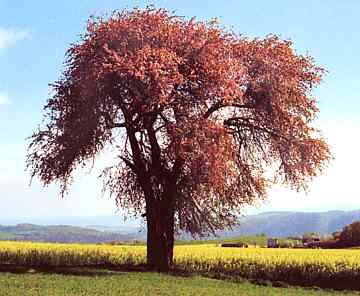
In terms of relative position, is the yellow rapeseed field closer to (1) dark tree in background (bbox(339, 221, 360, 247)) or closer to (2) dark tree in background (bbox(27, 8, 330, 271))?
(2) dark tree in background (bbox(27, 8, 330, 271))

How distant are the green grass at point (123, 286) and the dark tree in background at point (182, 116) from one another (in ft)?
17.4

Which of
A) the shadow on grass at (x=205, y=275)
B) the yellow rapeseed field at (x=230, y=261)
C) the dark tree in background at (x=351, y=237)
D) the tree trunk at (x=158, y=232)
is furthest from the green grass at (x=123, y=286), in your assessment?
the dark tree in background at (x=351, y=237)

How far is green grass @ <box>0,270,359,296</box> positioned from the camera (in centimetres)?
2559

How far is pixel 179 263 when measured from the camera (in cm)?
4025

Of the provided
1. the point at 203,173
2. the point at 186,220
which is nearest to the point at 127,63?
the point at 203,173

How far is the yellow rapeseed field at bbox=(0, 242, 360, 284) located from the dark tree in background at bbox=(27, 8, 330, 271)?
2191 millimetres

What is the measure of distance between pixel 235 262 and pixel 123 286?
12.8 metres

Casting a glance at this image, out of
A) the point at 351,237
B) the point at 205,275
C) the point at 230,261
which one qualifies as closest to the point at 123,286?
the point at 205,275

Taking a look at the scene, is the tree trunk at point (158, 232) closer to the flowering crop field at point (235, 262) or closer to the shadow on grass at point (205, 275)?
the shadow on grass at point (205, 275)

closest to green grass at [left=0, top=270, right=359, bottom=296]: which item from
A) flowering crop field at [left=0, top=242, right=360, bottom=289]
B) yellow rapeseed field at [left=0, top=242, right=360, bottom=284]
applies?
flowering crop field at [left=0, top=242, right=360, bottom=289]

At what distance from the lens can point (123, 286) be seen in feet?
91.9

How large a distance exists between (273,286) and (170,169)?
9.04 meters

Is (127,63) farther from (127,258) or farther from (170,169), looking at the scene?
(127,258)

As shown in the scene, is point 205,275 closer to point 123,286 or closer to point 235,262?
point 235,262
